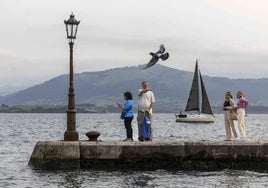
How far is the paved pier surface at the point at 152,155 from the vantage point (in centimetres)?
2192

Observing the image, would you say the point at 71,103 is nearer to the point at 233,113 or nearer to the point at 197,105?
the point at 233,113

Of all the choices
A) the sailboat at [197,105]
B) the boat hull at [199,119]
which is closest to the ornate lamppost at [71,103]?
the sailboat at [197,105]

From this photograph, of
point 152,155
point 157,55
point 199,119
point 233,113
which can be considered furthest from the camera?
point 199,119

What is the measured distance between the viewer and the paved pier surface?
21.9m

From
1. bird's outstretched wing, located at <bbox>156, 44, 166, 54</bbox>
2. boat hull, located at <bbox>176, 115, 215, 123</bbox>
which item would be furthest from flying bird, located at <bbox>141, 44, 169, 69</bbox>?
boat hull, located at <bbox>176, 115, 215, 123</bbox>

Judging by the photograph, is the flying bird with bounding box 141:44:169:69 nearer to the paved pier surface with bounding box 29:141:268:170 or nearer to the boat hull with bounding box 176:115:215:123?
the paved pier surface with bounding box 29:141:268:170

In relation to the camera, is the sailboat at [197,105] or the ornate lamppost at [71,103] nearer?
the ornate lamppost at [71,103]

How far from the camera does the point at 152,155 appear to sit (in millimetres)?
22375

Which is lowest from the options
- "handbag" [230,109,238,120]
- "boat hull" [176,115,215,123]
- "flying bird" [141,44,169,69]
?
"boat hull" [176,115,215,123]

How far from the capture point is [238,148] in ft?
74.0

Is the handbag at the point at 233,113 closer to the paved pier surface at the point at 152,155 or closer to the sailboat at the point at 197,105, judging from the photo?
the paved pier surface at the point at 152,155

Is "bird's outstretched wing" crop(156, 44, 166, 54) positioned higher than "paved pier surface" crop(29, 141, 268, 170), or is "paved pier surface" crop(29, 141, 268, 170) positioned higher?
"bird's outstretched wing" crop(156, 44, 166, 54)

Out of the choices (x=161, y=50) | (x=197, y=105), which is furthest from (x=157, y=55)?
(x=197, y=105)

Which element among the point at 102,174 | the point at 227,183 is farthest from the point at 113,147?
the point at 227,183
